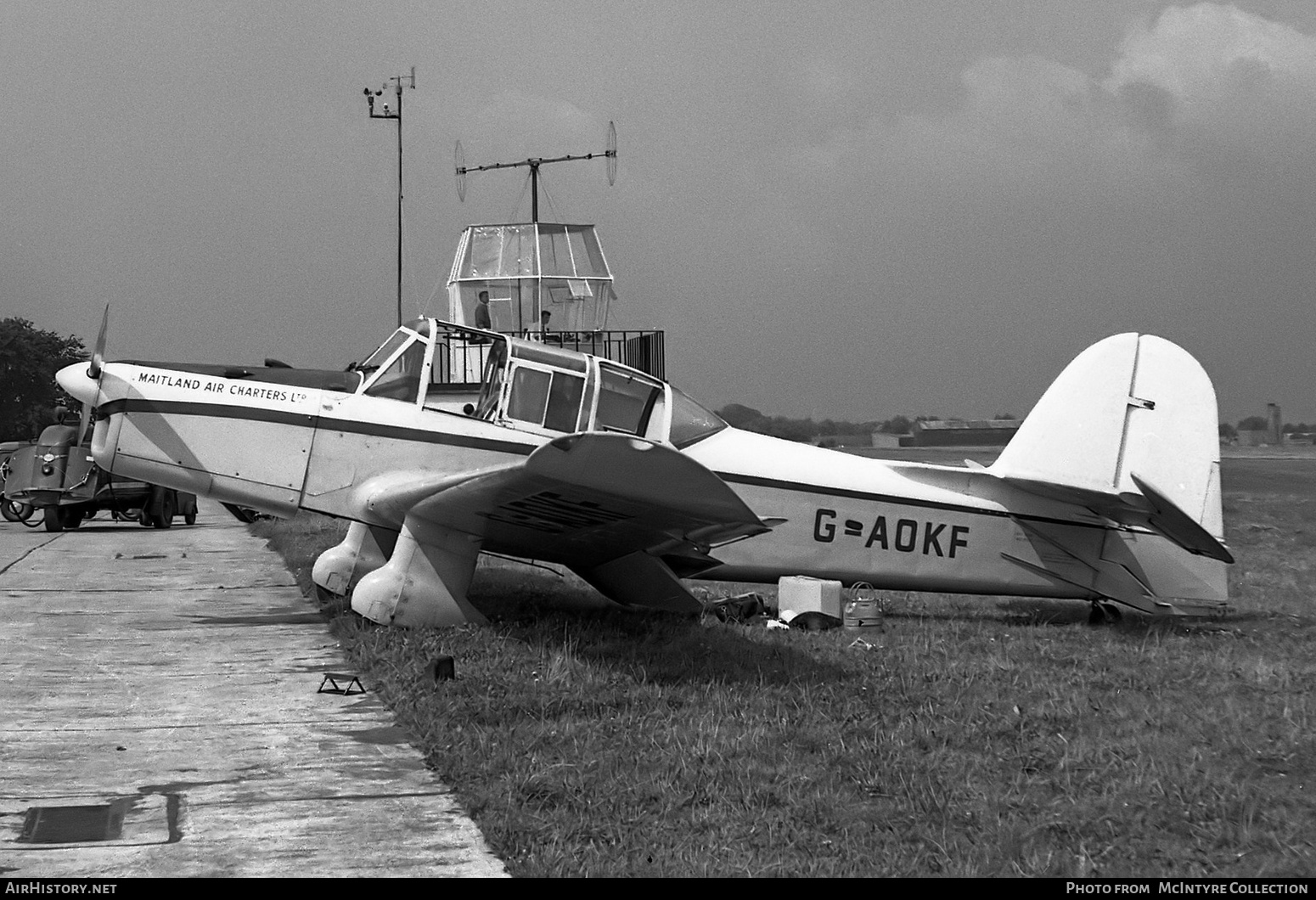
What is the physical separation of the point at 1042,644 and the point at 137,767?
5912mm

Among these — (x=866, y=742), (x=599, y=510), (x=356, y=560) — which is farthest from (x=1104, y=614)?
(x=356, y=560)

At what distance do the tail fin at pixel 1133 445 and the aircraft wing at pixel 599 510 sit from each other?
2.85 metres

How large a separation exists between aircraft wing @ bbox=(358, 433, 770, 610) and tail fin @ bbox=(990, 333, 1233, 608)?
2.85 m

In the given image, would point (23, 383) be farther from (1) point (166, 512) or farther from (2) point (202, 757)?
(2) point (202, 757)

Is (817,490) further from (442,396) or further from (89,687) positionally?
(89,687)

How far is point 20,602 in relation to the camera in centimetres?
1069

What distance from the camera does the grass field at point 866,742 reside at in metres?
4.20

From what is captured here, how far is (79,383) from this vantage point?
365 inches

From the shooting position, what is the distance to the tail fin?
964cm

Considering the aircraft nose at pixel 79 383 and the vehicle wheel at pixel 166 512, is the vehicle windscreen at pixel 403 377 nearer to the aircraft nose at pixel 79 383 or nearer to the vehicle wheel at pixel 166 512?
the aircraft nose at pixel 79 383

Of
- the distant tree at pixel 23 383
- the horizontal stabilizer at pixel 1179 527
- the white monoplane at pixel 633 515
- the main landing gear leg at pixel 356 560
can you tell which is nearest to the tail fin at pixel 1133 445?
the white monoplane at pixel 633 515

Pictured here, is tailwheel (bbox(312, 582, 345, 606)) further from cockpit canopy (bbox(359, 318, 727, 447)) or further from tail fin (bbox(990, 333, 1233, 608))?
tail fin (bbox(990, 333, 1233, 608))

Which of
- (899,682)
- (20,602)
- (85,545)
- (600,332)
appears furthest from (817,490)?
(600,332)

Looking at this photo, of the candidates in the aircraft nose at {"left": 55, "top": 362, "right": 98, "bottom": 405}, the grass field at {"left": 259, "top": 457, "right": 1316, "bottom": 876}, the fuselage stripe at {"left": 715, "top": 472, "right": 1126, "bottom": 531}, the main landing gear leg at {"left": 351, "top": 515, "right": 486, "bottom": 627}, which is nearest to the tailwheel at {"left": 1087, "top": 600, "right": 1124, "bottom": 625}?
the grass field at {"left": 259, "top": 457, "right": 1316, "bottom": 876}
